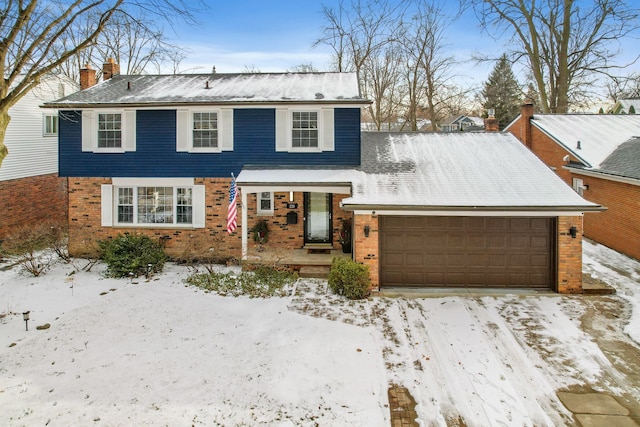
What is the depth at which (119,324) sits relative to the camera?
30.7ft

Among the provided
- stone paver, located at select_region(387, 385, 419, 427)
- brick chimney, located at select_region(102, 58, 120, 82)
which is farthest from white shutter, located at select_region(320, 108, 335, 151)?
brick chimney, located at select_region(102, 58, 120, 82)

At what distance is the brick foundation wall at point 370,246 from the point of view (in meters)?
11.5

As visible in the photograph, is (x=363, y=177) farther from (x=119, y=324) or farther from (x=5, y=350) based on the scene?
(x=5, y=350)

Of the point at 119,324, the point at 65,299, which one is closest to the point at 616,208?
the point at 119,324

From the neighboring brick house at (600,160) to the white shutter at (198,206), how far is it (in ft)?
44.8

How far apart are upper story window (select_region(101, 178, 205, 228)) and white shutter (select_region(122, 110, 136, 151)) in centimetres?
108

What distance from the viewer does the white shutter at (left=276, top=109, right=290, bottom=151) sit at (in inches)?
541

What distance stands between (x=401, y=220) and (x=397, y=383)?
17.5 ft

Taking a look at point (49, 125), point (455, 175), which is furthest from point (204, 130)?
point (49, 125)

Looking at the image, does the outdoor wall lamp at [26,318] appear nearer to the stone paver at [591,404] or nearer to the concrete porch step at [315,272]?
the concrete porch step at [315,272]

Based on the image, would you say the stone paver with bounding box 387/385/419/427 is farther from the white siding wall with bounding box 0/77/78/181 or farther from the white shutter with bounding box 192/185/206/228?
the white siding wall with bounding box 0/77/78/181

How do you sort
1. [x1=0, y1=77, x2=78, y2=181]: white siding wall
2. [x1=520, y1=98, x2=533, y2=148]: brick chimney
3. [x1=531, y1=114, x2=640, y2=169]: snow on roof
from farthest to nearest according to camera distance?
[x1=520, y1=98, x2=533, y2=148]: brick chimney → [x1=0, y1=77, x2=78, y2=181]: white siding wall → [x1=531, y1=114, x2=640, y2=169]: snow on roof

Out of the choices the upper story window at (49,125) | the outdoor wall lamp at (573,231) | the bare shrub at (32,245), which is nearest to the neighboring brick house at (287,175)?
the outdoor wall lamp at (573,231)

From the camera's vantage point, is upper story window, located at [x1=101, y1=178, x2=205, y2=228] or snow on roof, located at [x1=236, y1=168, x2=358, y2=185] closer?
snow on roof, located at [x1=236, y1=168, x2=358, y2=185]
